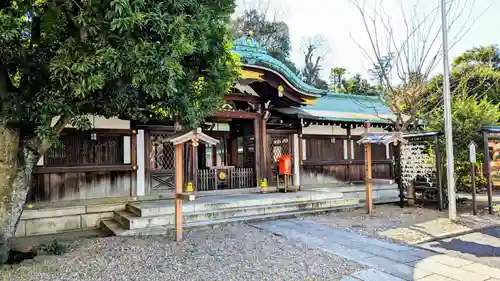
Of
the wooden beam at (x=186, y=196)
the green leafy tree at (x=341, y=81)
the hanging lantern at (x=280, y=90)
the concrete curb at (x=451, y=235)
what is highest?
the green leafy tree at (x=341, y=81)

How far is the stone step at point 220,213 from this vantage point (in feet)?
23.2

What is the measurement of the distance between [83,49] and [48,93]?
935mm

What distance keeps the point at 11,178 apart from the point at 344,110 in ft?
40.8

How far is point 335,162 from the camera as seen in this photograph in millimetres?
12688

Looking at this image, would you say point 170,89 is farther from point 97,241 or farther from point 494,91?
point 494,91

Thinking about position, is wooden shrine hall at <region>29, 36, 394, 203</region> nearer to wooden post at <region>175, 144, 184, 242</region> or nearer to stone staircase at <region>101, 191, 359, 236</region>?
wooden post at <region>175, 144, 184, 242</region>

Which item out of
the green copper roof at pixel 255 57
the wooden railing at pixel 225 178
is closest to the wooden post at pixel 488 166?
the green copper roof at pixel 255 57

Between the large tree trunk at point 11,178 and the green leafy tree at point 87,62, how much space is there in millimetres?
12

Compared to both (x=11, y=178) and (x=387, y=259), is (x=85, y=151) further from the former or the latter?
(x=387, y=259)

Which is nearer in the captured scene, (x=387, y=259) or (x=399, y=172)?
(x=387, y=259)

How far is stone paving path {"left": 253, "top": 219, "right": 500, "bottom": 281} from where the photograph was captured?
4.41m

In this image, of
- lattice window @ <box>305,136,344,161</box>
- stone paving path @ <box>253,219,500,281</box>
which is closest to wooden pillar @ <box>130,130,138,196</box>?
stone paving path @ <box>253,219,500,281</box>

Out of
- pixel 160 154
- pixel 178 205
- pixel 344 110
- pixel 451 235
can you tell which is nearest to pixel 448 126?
pixel 451 235

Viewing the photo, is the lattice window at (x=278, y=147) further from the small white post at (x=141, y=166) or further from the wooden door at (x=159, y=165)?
the small white post at (x=141, y=166)
